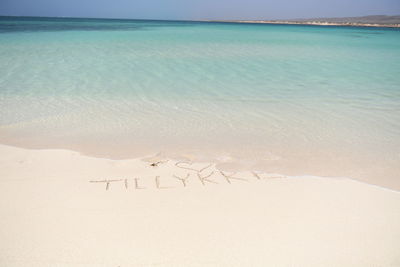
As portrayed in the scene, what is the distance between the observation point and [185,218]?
2.52 meters

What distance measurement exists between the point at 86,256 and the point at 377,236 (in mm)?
2262

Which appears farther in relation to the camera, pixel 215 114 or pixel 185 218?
pixel 215 114

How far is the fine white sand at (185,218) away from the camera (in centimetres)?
213

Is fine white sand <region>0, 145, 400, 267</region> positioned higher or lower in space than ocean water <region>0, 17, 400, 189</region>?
lower

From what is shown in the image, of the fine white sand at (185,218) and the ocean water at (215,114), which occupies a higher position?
the ocean water at (215,114)

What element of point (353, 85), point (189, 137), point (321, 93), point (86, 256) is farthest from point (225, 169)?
point (353, 85)

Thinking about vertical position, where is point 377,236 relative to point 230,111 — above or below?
below

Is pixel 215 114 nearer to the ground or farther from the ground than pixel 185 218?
farther from the ground

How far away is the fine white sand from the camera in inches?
84.0

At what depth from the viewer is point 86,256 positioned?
2.09 meters

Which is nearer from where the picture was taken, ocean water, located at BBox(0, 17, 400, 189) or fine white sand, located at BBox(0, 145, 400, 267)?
fine white sand, located at BBox(0, 145, 400, 267)

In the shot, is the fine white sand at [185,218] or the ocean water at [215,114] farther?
the ocean water at [215,114]

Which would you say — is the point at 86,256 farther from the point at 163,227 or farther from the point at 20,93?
the point at 20,93

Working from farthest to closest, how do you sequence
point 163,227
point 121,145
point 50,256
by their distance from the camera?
point 121,145 < point 163,227 < point 50,256
